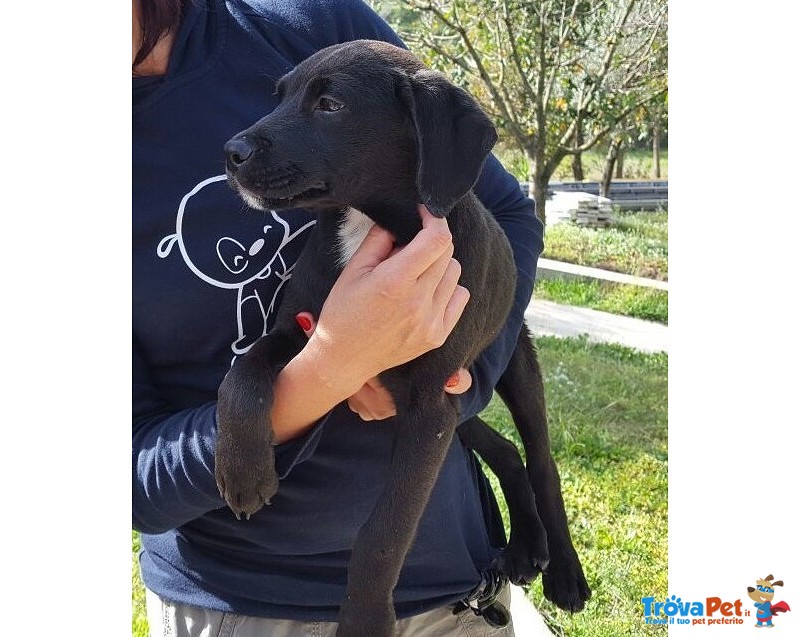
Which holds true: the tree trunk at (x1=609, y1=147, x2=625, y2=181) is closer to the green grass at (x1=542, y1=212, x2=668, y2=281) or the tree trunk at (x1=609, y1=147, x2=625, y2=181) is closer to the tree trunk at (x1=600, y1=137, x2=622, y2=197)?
the tree trunk at (x1=600, y1=137, x2=622, y2=197)

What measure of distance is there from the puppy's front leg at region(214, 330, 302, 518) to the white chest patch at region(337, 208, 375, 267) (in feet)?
0.94

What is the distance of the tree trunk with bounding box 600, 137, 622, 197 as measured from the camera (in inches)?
364

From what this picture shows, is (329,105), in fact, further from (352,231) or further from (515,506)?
(515,506)

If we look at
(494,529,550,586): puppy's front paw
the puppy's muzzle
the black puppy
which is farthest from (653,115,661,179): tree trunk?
the puppy's muzzle

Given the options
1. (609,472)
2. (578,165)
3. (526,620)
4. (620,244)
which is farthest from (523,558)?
(578,165)

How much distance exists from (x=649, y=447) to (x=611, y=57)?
12.5 feet

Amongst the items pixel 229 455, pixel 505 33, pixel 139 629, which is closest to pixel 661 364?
pixel 505 33

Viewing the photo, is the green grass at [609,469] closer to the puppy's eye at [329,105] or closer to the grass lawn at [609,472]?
the grass lawn at [609,472]

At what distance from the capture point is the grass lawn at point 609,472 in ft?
11.3

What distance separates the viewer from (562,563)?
2193 mm

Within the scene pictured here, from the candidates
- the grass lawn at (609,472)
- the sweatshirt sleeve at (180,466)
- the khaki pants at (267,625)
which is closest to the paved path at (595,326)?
the grass lawn at (609,472)

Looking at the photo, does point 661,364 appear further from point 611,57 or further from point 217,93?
point 217,93

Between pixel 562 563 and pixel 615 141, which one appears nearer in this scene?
pixel 562 563
